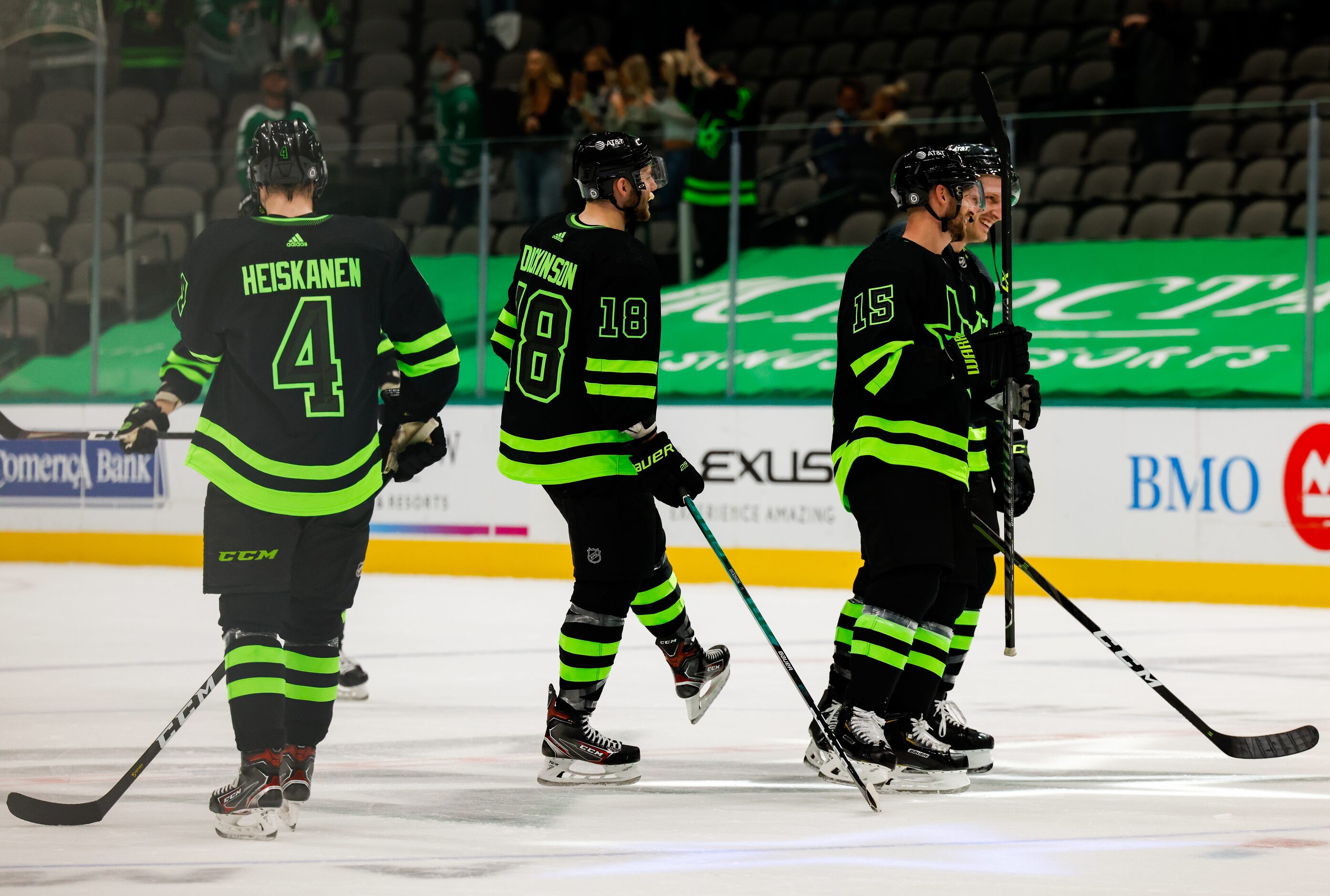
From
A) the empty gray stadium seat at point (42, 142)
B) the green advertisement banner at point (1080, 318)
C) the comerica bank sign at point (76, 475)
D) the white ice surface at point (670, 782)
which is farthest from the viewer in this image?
the empty gray stadium seat at point (42, 142)

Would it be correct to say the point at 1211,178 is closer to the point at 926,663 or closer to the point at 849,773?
the point at 926,663

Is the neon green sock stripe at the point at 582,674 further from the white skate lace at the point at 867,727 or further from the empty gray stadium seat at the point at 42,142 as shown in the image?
the empty gray stadium seat at the point at 42,142

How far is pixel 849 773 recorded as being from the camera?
404 centimetres

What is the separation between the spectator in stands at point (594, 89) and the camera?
11016 millimetres

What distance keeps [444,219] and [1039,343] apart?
10.2ft

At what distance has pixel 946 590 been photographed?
4254 millimetres

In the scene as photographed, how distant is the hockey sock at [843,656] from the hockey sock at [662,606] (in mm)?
342

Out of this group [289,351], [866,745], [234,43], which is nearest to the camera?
[289,351]

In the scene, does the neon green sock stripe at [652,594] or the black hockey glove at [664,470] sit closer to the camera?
the black hockey glove at [664,470]

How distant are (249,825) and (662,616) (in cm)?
120

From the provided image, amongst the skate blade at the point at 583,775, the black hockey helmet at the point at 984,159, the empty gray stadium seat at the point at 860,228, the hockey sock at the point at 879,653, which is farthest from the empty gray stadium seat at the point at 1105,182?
the skate blade at the point at 583,775

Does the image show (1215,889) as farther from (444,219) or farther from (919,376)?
(444,219)

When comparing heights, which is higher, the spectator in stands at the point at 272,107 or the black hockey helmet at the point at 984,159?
the black hockey helmet at the point at 984,159

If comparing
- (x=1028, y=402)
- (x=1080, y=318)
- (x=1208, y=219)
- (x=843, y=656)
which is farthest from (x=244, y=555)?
(x=1208, y=219)
